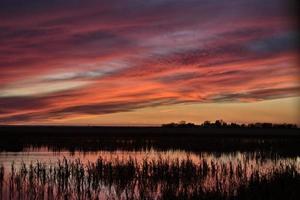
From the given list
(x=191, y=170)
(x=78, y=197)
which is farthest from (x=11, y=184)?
(x=191, y=170)

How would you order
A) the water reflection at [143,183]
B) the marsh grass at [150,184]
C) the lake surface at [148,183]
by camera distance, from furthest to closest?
the water reflection at [143,183] < the lake surface at [148,183] < the marsh grass at [150,184]

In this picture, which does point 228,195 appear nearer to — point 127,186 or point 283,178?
point 283,178

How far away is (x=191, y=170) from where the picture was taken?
23.4 m

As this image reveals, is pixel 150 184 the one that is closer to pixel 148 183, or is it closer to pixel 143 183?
pixel 148 183

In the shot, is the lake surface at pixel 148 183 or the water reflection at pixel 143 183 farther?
the water reflection at pixel 143 183

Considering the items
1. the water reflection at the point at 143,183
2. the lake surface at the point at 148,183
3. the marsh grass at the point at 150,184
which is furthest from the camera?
the water reflection at the point at 143,183

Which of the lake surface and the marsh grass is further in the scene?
the lake surface

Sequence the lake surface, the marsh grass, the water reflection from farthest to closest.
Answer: the water reflection → the lake surface → the marsh grass

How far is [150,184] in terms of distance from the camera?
20.2 meters

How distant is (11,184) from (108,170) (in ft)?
15.7

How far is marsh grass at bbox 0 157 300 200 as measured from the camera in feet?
52.0

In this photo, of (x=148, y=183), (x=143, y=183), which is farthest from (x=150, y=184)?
(x=143, y=183)

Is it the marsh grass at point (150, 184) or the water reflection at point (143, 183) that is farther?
the water reflection at point (143, 183)

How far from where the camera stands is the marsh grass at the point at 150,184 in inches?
624
